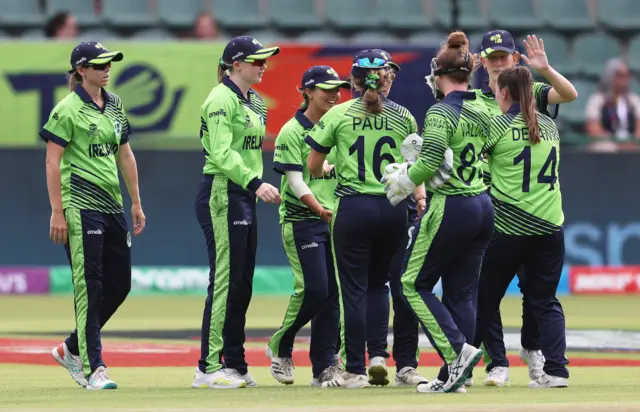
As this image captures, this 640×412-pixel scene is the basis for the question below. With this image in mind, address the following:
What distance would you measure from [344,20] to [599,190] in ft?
15.1

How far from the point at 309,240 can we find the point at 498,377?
4.84 ft

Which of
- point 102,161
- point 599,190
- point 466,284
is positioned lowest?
point 599,190

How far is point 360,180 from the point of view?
8023mm

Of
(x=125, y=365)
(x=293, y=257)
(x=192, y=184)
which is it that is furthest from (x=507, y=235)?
(x=192, y=184)

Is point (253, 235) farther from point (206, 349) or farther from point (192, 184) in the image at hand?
point (192, 184)

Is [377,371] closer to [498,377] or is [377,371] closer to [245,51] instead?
[498,377]

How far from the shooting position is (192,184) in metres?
17.2

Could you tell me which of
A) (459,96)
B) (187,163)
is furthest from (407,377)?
(187,163)

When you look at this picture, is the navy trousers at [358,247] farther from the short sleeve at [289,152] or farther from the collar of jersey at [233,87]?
the collar of jersey at [233,87]

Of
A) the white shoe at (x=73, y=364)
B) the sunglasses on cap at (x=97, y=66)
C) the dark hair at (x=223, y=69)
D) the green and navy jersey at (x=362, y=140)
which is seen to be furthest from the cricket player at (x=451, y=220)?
the white shoe at (x=73, y=364)

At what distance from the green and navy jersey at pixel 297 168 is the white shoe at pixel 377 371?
3.29 ft

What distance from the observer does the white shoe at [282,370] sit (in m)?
8.76

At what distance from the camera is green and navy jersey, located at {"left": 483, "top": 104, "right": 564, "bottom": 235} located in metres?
8.14

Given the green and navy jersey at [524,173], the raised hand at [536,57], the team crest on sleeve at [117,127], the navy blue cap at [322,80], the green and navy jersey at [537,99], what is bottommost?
the green and navy jersey at [524,173]
